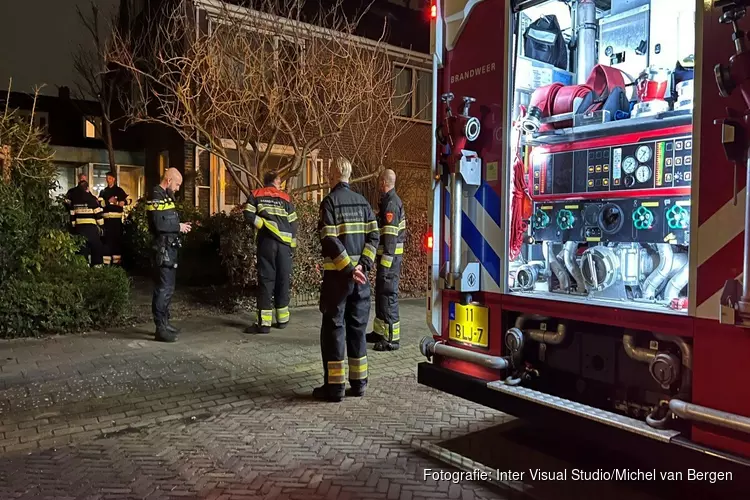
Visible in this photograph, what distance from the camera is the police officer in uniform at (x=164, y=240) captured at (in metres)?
6.70

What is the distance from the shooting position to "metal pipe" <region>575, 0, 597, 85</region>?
386 centimetres

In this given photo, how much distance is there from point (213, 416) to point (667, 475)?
326cm

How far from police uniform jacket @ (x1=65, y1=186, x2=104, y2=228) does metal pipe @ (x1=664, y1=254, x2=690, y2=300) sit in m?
10.6

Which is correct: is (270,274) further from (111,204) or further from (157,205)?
(111,204)

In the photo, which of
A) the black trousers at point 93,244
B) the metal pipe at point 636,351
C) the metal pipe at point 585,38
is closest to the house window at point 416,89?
the black trousers at point 93,244

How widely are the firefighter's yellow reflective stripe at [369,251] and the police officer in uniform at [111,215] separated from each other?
8.91m

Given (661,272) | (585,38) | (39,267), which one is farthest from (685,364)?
(39,267)

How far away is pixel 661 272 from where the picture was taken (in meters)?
3.31

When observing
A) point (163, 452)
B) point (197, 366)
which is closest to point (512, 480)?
point (163, 452)

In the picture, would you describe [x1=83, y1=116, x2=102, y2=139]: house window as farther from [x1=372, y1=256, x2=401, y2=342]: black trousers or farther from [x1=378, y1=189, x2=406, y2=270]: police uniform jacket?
[x1=372, y1=256, x2=401, y2=342]: black trousers

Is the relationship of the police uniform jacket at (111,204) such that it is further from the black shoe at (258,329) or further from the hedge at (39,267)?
the black shoe at (258,329)

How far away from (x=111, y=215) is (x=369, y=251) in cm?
896

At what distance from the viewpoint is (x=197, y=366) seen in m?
5.91

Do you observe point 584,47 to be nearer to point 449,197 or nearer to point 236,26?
point 449,197
